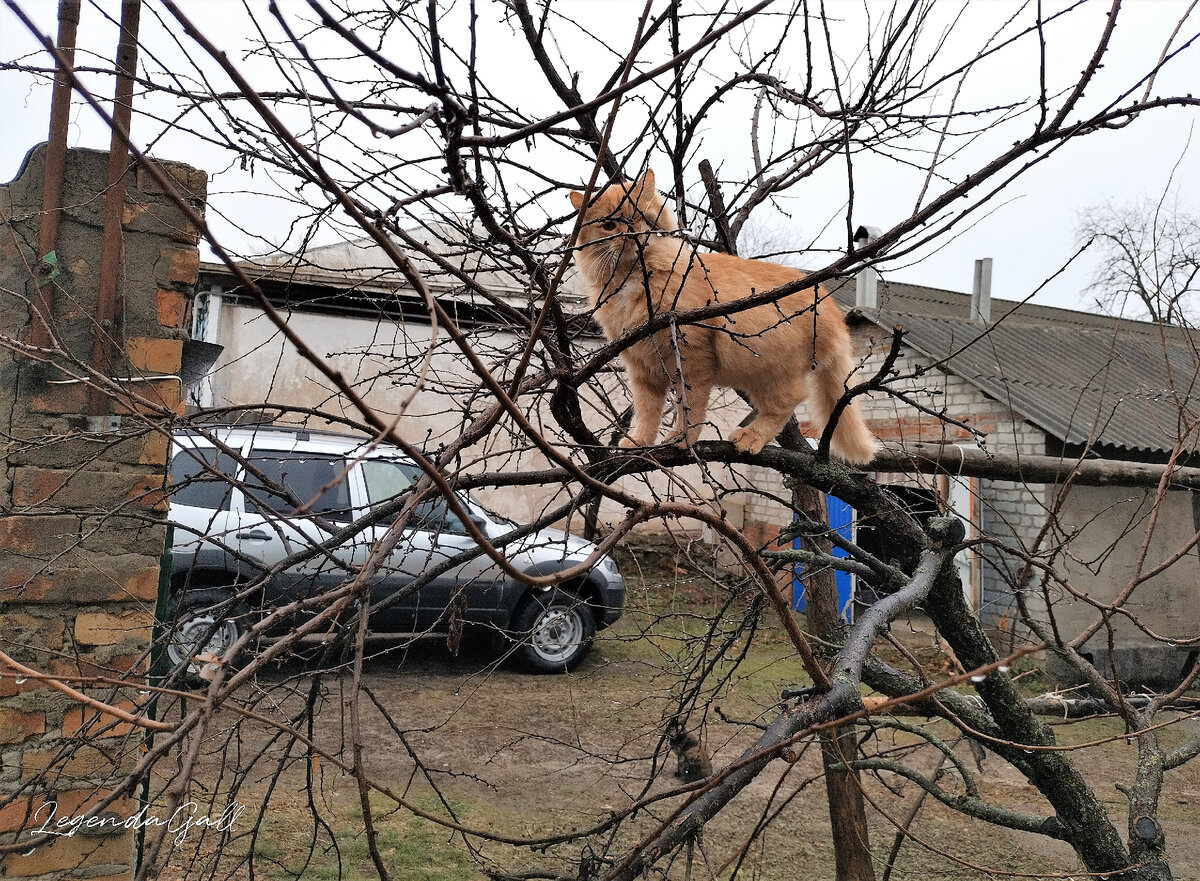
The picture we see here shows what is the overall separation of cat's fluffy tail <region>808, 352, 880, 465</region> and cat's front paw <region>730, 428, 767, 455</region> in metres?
0.29

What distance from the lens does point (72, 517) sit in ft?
8.54

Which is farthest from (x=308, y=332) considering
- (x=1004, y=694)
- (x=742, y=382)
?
(x=1004, y=694)

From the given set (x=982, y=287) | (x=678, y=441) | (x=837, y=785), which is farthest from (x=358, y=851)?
(x=982, y=287)

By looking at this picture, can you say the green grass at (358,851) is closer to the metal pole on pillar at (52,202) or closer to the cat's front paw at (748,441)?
the cat's front paw at (748,441)

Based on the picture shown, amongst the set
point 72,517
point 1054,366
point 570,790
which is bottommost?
point 570,790

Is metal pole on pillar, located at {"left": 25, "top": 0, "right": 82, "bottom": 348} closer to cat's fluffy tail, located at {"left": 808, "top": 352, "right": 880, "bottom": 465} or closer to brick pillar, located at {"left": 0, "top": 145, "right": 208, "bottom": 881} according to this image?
brick pillar, located at {"left": 0, "top": 145, "right": 208, "bottom": 881}

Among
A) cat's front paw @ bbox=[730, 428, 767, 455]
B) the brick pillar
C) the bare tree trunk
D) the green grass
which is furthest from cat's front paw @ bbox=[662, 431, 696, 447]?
the green grass

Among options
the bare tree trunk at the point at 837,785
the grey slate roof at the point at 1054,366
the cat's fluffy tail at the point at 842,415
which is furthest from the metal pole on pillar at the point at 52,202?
the grey slate roof at the point at 1054,366

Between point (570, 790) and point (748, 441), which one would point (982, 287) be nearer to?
point (570, 790)

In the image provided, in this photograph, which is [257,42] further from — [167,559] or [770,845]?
[770,845]

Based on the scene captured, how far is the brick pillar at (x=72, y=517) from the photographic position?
252cm

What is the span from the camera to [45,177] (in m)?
2.60

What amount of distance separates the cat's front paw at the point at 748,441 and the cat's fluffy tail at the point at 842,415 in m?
0.29

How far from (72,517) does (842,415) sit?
253cm
